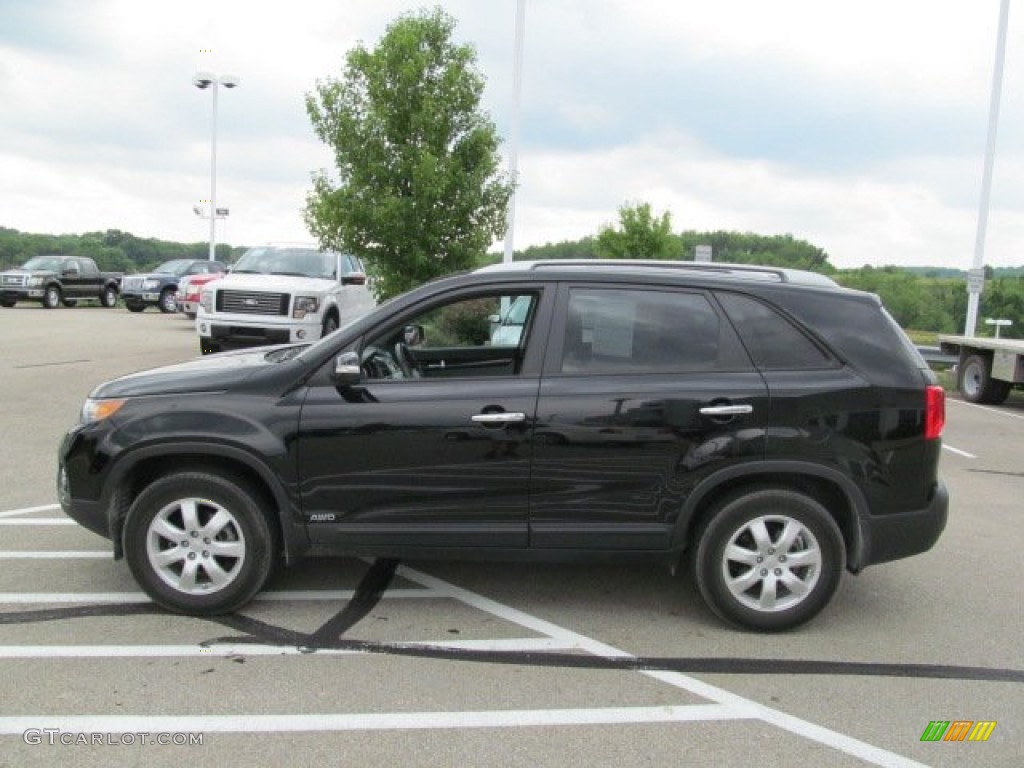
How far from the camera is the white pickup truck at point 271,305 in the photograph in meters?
12.5

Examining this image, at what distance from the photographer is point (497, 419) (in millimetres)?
4148

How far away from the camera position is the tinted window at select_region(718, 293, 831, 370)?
14.0 feet

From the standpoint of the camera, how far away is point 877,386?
167 inches

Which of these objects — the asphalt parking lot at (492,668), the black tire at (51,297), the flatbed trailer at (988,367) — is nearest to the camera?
the asphalt parking lot at (492,668)

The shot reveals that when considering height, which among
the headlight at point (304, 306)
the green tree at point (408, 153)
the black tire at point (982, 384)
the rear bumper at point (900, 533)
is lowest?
the rear bumper at point (900, 533)

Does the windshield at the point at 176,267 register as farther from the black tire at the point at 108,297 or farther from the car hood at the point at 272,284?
the car hood at the point at 272,284

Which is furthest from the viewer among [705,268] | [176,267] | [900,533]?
[176,267]

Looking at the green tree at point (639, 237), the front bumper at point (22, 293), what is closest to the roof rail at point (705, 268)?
the green tree at point (639, 237)

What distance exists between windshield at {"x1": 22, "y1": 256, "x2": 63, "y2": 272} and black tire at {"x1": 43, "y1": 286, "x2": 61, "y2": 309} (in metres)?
0.66

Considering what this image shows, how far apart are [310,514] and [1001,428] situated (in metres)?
10.9

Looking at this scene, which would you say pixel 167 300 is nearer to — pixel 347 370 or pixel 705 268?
pixel 347 370

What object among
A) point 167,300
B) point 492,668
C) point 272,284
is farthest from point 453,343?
point 167,300

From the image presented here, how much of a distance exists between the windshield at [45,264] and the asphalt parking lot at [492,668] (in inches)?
1053

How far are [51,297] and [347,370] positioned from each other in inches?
1144
